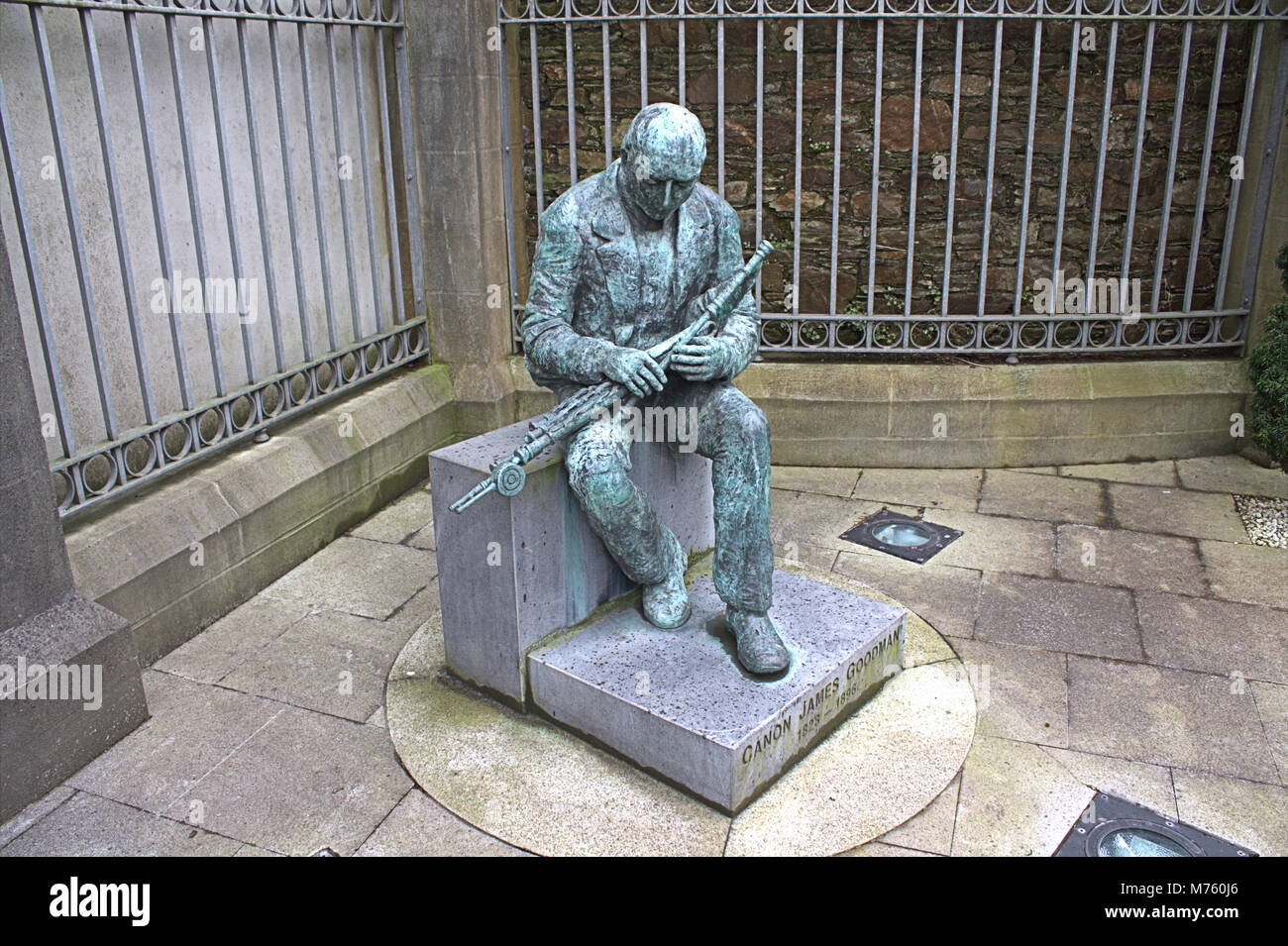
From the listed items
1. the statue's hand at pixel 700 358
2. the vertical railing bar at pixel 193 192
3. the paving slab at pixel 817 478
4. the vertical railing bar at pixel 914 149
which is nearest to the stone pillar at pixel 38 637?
the vertical railing bar at pixel 193 192

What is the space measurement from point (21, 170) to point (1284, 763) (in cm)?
488

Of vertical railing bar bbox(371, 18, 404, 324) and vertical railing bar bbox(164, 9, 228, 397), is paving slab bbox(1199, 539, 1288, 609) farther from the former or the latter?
vertical railing bar bbox(164, 9, 228, 397)

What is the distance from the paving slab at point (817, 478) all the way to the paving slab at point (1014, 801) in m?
2.36

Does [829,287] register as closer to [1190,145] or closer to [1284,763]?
[1190,145]

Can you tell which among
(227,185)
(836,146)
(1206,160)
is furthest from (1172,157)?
(227,185)

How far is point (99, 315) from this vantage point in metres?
4.18

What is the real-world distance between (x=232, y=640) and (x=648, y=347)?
2.15 meters

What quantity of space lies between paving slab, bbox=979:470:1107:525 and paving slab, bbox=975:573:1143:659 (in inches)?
30.9

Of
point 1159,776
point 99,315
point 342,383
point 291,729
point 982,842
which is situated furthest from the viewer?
point 342,383

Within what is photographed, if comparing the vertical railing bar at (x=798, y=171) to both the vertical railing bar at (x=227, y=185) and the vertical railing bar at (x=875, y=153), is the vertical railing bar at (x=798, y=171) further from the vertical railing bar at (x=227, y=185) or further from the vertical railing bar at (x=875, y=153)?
the vertical railing bar at (x=227, y=185)

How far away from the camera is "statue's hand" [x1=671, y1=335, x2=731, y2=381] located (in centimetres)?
345

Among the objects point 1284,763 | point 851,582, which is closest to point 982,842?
point 1284,763

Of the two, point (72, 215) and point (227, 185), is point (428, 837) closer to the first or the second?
point (72, 215)

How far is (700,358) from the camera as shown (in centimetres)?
346
